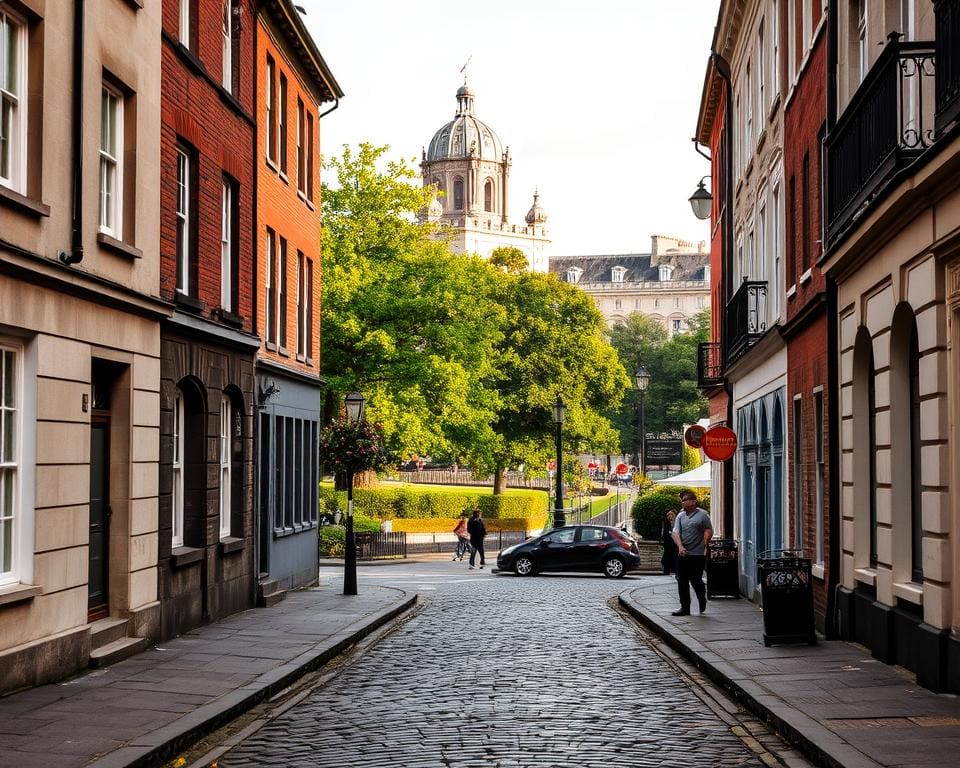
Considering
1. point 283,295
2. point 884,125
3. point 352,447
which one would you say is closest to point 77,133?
point 884,125

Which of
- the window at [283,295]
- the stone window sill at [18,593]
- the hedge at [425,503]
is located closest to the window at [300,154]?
the window at [283,295]

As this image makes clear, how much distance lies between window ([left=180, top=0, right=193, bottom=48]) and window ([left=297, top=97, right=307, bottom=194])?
29.4ft

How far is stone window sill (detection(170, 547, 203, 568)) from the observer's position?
17734 mm

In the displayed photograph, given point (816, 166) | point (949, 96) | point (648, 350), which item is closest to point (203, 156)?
point (816, 166)

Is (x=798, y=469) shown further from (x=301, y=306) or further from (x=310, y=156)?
(x=310, y=156)

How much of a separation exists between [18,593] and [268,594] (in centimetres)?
1114

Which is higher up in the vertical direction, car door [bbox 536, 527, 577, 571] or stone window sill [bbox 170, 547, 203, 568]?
stone window sill [bbox 170, 547, 203, 568]

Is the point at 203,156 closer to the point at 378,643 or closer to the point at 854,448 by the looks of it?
the point at 378,643

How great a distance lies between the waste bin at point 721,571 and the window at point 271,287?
8.61 metres

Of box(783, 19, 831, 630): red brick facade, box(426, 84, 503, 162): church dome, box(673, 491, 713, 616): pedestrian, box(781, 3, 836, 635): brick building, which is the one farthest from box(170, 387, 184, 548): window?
box(426, 84, 503, 162): church dome

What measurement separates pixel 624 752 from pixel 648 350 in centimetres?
13319

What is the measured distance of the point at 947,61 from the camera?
11.5 m

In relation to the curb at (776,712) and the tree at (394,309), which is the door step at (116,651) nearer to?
the curb at (776,712)

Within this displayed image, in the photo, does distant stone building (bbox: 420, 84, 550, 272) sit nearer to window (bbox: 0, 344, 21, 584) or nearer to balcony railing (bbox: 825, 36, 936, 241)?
balcony railing (bbox: 825, 36, 936, 241)
